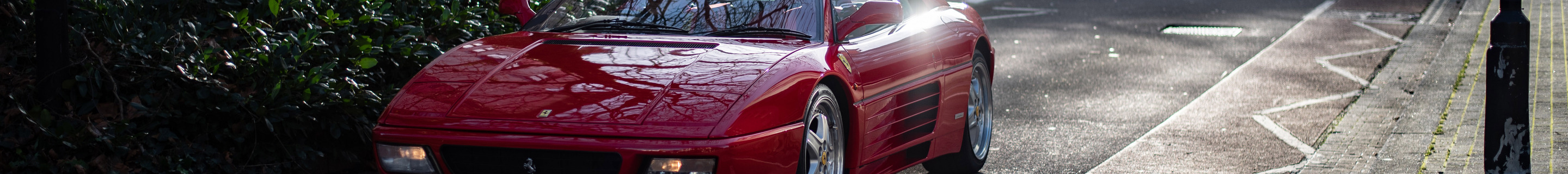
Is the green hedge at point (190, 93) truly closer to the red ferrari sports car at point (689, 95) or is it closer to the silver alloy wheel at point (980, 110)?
the red ferrari sports car at point (689, 95)

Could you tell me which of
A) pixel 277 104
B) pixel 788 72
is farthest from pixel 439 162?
pixel 277 104

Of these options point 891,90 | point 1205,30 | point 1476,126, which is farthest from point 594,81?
point 1205,30

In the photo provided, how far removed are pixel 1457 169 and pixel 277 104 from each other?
4.58 m

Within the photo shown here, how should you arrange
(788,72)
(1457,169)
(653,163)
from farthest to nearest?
(1457,169) → (788,72) → (653,163)

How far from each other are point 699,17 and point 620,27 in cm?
29

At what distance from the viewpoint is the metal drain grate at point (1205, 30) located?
523 inches

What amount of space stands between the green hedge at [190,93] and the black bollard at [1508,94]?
13.2 ft

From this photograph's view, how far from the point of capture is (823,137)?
427 centimetres

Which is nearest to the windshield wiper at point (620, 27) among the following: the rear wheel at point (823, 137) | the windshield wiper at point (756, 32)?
the windshield wiper at point (756, 32)

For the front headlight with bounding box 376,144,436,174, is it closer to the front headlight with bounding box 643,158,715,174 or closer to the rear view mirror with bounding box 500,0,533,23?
the front headlight with bounding box 643,158,715,174

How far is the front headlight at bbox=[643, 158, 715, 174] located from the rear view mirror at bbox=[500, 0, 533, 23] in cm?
203

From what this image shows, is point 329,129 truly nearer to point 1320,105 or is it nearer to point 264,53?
point 264,53

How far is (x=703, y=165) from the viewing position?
12.3 feet

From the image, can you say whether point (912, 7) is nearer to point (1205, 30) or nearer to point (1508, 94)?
point (1508, 94)
